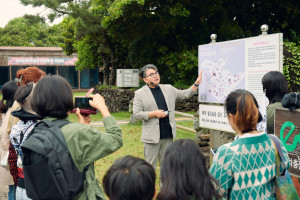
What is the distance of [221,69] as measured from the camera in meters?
4.59

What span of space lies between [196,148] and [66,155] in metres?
0.82

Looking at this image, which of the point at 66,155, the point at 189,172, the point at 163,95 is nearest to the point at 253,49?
the point at 163,95

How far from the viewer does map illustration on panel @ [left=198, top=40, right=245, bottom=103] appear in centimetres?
429

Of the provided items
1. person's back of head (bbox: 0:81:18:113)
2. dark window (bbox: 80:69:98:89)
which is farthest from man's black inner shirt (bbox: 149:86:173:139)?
dark window (bbox: 80:69:98:89)

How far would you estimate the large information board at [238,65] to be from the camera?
3.79m

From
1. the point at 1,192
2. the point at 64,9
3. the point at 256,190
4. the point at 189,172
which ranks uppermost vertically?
the point at 64,9

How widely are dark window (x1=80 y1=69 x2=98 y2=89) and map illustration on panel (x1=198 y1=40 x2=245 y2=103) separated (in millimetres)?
37295

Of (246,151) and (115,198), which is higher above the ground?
(246,151)

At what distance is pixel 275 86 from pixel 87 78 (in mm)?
39688

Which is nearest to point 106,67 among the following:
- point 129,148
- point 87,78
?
point 129,148

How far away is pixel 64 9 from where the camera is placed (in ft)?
50.4

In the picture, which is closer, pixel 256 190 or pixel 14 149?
pixel 256 190

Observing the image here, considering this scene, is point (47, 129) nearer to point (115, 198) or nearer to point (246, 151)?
point (115, 198)

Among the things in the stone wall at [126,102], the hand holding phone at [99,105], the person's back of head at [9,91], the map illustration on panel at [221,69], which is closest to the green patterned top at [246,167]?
the hand holding phone at [99,105]
